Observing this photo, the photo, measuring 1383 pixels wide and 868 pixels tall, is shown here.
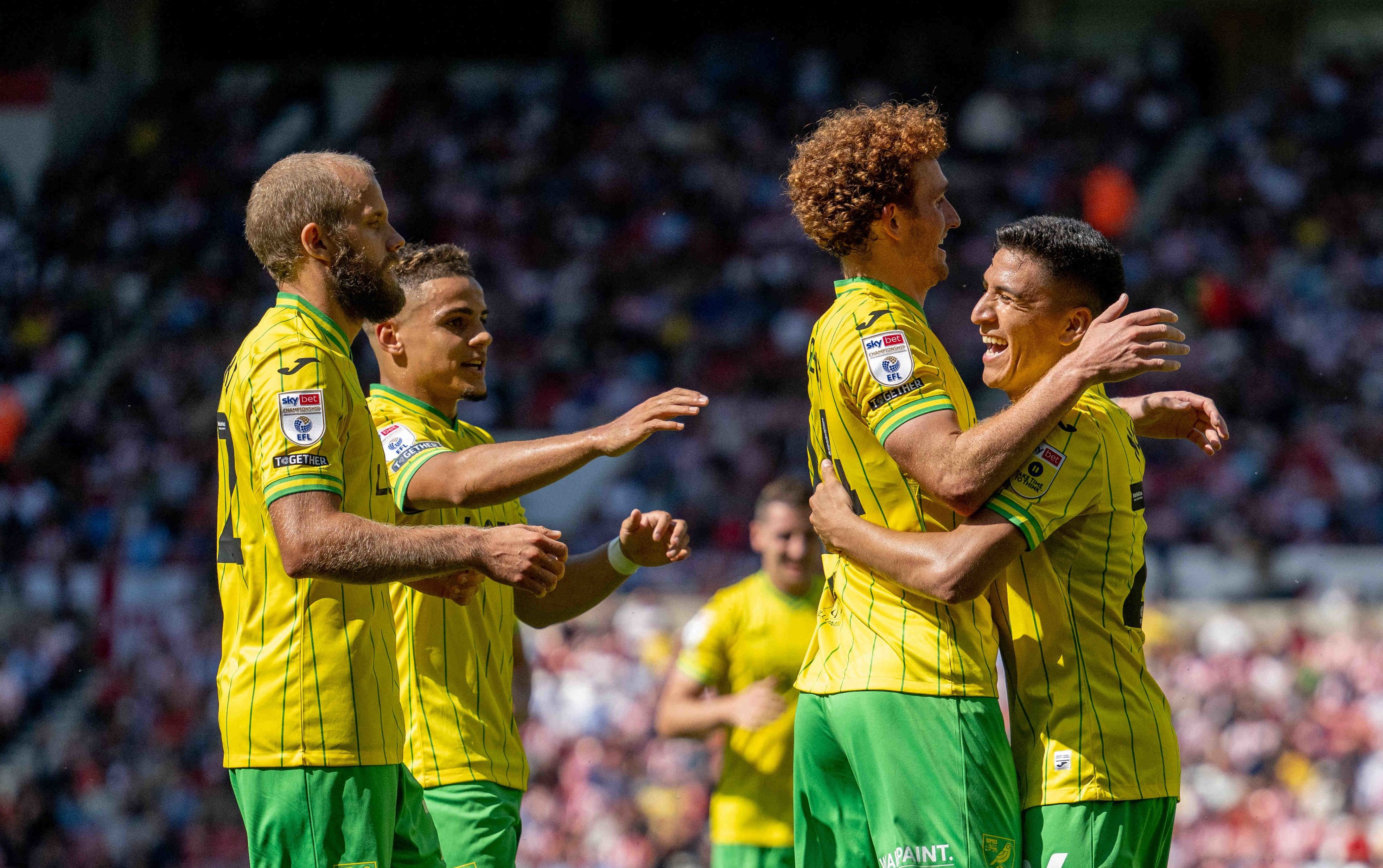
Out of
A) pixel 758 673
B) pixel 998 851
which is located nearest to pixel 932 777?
pixel 998 851

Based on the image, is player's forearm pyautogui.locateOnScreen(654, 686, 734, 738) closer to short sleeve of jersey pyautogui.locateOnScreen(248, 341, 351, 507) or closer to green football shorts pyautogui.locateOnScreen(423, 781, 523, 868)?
green football shorts pyautogui.locateOnScreen(423, 781, 523, 868)

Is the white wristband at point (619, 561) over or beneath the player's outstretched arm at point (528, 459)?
beneath

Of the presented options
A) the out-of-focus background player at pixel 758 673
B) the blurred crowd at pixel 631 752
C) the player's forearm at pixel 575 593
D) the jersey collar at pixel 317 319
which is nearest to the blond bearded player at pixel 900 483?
the player's forearm at pixel 575 593

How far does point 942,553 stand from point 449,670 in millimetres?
1805

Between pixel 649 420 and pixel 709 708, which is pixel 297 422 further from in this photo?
pixel 709 708

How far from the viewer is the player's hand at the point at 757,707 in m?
6.34

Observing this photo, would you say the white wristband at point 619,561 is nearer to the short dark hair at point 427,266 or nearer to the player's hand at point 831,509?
the player's hand at point 831,509

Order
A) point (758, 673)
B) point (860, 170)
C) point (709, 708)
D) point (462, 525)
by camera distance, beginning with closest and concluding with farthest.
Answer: point (860, 170), point (462, 525), point (709, 708), point (758, 673)

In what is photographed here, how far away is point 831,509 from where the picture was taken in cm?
416

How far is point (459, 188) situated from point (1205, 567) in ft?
38.7

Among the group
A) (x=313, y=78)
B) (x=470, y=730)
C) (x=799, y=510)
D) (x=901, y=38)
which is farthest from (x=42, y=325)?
(x=470, y=730)

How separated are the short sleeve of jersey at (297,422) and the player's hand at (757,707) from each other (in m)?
2.82

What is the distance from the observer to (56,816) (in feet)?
48.2

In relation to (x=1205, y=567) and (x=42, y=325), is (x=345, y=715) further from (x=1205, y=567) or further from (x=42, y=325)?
Result: (x=42, y=325)
